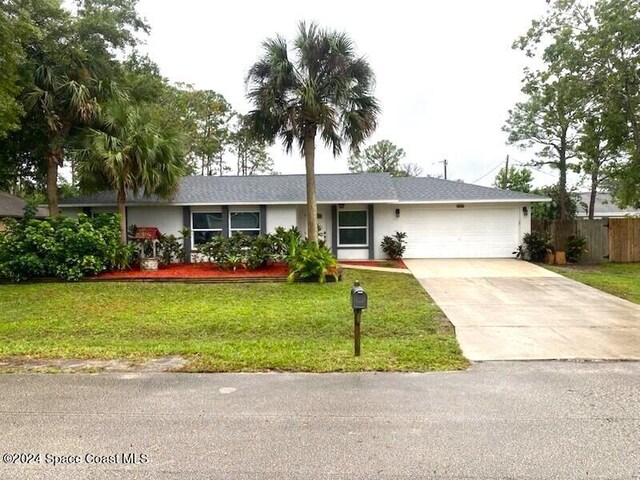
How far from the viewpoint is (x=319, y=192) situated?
17.0 metres

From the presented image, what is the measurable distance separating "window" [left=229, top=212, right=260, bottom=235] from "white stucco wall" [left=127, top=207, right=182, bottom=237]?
76.2 inches

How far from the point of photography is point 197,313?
835cm

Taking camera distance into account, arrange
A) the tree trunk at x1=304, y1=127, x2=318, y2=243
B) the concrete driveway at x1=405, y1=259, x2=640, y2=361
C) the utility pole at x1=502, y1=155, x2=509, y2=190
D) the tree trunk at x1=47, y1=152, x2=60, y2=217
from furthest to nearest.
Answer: the utility pole at x1=502, y1=155, x2=509, y2=190, the tree trunk at x1=47, y1=152, x2=60, y2=217, the tree trunk at x1=304, y1=127, x2=318, y2=243, the concrete driveway at x1=405, y1=259, x2=640, y2=361

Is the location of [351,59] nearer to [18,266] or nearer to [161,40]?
[161,40]

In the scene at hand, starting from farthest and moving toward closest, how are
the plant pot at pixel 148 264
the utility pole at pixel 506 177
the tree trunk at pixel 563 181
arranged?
the utility pole at pixel 506 177 < the tree trunk at pixel 563 181 < the plant pot at pixel 148 264

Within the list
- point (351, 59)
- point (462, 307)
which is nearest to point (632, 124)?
point (351, 59)

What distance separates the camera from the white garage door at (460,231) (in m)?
17.1

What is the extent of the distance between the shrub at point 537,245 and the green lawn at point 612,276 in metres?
1.23

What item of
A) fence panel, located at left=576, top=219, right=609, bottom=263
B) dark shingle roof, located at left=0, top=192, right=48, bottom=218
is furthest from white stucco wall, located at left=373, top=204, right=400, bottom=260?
dark shingle roof, located at left=0, top=192, right=48, bottom=218

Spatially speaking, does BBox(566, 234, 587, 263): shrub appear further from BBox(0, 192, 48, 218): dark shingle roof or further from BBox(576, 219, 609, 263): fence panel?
BBox(0, 192, 48, 218): dark shingle roof

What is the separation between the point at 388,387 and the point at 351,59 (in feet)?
33.6

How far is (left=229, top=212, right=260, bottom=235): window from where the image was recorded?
1631 centimetres

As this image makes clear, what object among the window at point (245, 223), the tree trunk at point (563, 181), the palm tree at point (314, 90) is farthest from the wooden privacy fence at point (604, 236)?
the window at point (245, 223)

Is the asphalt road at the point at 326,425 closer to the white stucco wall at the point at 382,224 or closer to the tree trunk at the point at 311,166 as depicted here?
the tree trunk at the point at 311,166
